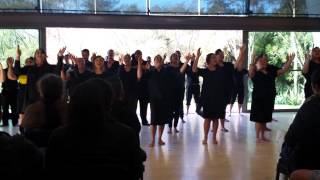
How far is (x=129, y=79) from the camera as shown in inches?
302

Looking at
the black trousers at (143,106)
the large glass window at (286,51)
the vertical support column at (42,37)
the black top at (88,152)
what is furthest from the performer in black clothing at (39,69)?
the large glass window at (286,51)

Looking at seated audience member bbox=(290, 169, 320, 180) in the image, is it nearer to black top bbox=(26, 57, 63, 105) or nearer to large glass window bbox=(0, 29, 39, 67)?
black top bbox=(26, 57, 63, 105)

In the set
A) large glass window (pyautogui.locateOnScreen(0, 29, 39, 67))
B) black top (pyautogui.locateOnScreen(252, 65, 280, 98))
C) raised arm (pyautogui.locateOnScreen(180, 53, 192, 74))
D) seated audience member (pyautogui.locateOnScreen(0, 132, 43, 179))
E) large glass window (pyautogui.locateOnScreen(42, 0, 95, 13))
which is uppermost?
large glass window (pyautogui.locateOnScreen(42, 0, 95, 13))

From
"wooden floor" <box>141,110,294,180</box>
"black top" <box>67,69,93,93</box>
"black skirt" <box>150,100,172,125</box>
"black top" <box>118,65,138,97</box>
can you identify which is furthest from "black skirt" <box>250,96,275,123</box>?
"black top" <box>67,69,93,93</box>

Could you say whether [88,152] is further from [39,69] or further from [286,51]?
[286,51]

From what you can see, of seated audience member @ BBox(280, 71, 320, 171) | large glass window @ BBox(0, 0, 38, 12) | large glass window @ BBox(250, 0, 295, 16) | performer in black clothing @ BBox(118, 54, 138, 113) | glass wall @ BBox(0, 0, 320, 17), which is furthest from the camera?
large glass window @ BBox(250, 0, 295, 16)

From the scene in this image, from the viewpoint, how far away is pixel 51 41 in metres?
9.66

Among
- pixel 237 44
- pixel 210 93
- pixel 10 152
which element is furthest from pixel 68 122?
pixel 237 44

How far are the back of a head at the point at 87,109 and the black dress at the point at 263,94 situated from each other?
506 cm

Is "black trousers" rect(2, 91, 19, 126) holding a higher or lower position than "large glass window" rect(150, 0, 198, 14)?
lower

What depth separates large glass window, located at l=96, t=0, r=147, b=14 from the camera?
9562 millimetres

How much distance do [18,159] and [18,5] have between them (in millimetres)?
7759

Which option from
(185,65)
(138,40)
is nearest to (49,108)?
(185,65)

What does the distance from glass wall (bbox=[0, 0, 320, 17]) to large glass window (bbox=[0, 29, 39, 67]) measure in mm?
487
